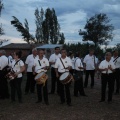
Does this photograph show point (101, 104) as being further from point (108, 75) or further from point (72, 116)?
point (72, 116)

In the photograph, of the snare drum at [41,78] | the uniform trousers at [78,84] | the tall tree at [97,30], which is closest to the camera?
the snare drum at [41,78]

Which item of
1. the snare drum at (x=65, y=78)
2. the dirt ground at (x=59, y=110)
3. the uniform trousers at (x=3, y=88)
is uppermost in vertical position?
the snare drum at (x=65, y=78)

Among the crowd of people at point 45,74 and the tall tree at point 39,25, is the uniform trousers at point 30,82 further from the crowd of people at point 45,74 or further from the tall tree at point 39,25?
the tall tree at point 39,25

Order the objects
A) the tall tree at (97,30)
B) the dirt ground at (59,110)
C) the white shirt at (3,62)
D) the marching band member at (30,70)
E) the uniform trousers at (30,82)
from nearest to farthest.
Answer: the dirt ground at (59,110), the white shirt at (3,62), the marching band member at (30,70), the uniform trousers at (30,82), the tall tree at (97,30)

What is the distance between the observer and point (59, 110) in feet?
30.1

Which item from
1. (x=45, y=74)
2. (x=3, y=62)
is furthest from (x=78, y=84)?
(x=3, y=62)

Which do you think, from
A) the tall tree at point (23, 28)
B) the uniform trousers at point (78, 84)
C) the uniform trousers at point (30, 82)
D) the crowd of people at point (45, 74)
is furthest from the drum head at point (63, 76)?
the tall tree at point (23, 28)

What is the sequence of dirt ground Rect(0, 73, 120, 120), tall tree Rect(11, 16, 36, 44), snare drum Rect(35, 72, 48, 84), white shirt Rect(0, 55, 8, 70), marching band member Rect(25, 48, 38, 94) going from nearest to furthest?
dirt ground Rect(0, 73, 120, 120), snare drum Rect(35, 72, 48, 84), white shirt Rect(0, 55, 8, 70), marching band member Rect(25, 48, 38, 94), tall tree Rect(11, 16, 36, 44)

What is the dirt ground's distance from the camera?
27.1 ft

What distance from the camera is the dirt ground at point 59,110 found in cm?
827

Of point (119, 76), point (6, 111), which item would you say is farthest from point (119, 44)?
point (6, 111)

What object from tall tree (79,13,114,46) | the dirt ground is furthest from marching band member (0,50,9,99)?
tall tree (79,13,114,46)

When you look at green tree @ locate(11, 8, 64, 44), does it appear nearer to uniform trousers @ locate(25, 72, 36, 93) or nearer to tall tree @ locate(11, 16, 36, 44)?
tall tree @ locate(11, 16, 36, 44)

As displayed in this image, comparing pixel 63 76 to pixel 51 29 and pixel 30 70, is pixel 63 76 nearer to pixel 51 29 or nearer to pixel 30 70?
pixel 30 70
